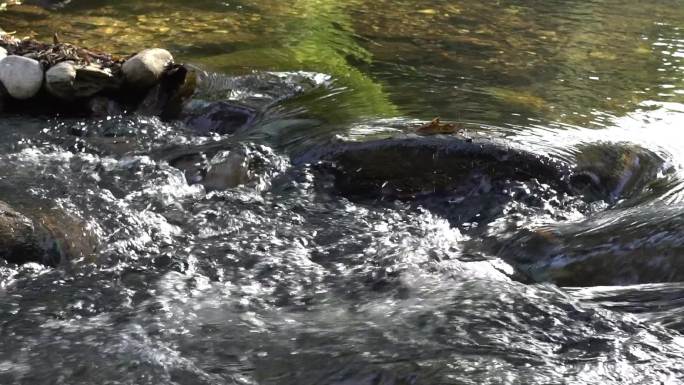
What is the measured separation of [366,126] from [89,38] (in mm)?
3445

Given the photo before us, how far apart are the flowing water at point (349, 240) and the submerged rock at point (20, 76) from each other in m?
0.29

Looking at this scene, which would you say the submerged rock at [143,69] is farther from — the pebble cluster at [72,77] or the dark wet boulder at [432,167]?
the dark wet boulder at [432,167]

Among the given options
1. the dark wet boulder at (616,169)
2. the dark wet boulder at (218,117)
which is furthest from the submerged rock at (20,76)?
the dark wet boulder at (616,169)

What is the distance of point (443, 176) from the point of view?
14.6 ft

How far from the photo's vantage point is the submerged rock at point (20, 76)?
5.54 meters

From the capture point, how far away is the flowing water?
273 cm

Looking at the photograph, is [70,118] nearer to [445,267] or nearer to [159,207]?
[159,207]

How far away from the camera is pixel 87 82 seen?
Result: 18.5 feet

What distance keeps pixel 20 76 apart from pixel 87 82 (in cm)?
44

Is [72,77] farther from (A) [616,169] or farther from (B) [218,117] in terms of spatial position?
(A) [616,169]

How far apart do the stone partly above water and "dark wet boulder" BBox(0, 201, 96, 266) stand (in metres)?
1.92

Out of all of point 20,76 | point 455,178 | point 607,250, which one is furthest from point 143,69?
point 607,250

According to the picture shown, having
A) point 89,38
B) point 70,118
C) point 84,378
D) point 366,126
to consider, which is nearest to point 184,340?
point 84,378

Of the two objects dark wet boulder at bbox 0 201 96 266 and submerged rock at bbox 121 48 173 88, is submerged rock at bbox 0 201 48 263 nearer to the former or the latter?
dark wet boulder at bbox 0 201 96 266
